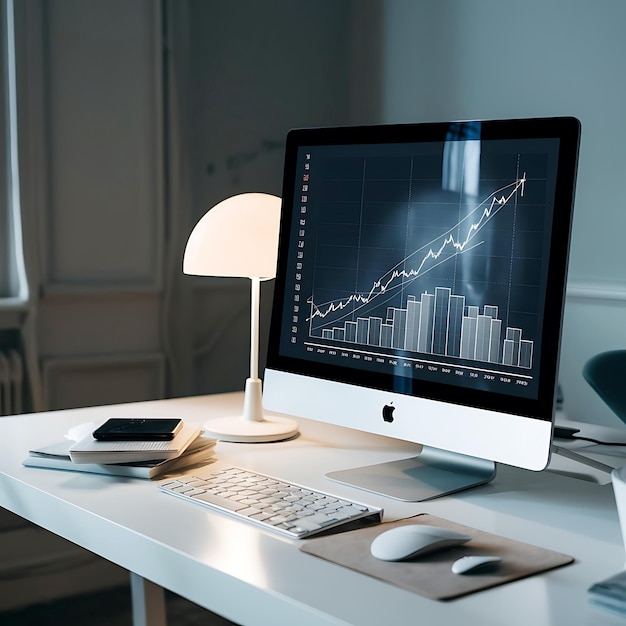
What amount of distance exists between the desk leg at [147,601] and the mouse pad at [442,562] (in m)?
0.48

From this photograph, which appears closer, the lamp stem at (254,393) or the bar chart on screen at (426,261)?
the bar chart on screen at (426,261)

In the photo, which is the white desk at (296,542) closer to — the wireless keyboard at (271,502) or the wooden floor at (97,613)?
the wireless keyboard at (271,502)

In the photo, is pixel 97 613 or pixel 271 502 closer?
pixel 271 502

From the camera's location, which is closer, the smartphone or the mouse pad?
the mouse pad

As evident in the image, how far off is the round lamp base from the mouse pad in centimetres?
47

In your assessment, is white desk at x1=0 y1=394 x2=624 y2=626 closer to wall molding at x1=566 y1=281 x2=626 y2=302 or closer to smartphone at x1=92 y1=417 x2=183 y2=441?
smartphone at x1=92 y1=417 x2=183 y2=441

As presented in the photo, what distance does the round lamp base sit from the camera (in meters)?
1.47

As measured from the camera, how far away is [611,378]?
1842 millimetres

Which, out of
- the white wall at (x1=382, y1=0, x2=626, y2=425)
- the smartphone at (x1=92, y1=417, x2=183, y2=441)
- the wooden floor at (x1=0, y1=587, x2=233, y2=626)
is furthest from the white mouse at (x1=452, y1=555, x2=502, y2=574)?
the white wall at (x1=382, y1=0, x2=626, y2=425)

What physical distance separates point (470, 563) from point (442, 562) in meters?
0.05

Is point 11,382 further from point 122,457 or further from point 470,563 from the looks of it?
point 470,563

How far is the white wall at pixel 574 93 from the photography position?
8.46ft

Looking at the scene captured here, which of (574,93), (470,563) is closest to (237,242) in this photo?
(470,563)

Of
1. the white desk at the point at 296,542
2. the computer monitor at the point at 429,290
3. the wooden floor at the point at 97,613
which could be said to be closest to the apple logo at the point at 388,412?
the computer monitor at the point at 429,290
